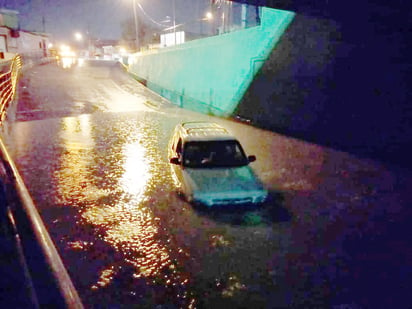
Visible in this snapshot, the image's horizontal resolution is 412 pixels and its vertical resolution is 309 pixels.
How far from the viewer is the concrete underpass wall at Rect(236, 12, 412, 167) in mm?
11602

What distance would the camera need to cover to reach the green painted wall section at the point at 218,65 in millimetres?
16516

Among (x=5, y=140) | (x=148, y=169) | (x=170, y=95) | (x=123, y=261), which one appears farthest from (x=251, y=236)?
(x=170, y=95)

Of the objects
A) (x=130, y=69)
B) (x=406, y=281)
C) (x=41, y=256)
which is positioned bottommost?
(x=406, y=281)

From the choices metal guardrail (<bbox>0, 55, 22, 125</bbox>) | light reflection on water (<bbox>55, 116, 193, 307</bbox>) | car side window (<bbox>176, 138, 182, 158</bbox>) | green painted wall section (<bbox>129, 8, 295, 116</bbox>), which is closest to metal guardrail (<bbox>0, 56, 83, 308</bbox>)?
light reflection on water (<bbox>55, 116, 193, 307</bbox>)

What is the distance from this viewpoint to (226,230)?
673cm

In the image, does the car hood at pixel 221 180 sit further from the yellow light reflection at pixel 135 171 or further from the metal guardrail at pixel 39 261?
the metal guardrail at pixel 39 261

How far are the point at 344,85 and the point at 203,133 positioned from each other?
275 inches

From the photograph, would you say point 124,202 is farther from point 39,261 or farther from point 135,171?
point 39,261

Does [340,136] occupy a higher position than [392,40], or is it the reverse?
[392,40]

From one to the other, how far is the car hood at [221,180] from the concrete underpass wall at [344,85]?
20.9ft

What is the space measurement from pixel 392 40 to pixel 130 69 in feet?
101

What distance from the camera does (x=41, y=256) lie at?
207 inches

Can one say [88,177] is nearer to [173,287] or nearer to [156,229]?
[156,229]

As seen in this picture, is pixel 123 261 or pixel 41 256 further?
pixel 123 261
